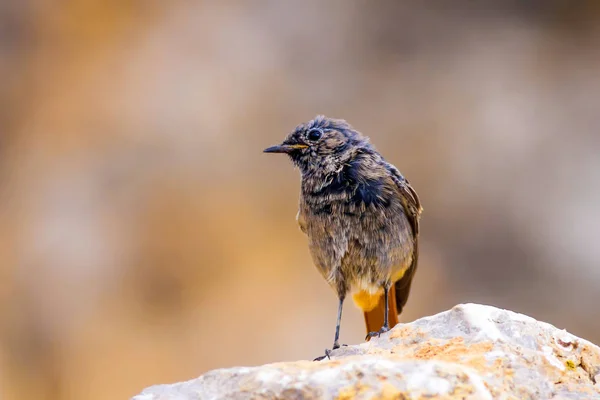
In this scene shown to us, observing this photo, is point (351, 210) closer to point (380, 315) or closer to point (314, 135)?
point (314, 135)

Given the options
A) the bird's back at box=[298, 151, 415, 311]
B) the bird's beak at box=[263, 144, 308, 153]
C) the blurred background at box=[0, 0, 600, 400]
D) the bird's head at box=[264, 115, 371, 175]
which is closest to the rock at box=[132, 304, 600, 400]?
the bird's back at box=[298, 151, 415, 311]

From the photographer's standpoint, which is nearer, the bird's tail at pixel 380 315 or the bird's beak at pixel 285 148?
the bird's beak at pixel 285 148

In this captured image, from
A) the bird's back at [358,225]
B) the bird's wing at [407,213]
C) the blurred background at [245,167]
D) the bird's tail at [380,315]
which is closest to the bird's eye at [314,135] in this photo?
the bird's back at [358,225]

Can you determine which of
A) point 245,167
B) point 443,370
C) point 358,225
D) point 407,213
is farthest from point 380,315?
point 245,167

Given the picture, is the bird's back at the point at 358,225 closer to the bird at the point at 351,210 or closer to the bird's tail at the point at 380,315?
the bird at the point at 351,210

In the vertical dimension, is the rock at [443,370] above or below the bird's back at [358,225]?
below

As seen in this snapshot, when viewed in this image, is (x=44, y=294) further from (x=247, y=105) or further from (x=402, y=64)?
(x=402, y=64)

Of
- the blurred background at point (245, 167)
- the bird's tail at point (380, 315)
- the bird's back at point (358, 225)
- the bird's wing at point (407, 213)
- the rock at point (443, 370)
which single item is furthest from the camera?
the blurred background at point (245, 167)

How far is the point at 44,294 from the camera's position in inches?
323

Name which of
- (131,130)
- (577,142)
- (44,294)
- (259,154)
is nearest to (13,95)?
(131,130)

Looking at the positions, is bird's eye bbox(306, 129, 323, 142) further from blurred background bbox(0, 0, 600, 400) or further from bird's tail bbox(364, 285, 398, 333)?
blurred background bbox(0, 0, 600, 400)

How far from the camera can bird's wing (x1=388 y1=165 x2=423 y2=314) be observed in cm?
436

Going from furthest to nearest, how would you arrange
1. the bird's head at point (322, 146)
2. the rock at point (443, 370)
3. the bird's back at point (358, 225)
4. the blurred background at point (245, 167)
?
the blurred background at point (245, 167) → the bird's head at point (322, 146) → the bird's back at point (358, 225) → the rock at point (443, 370)

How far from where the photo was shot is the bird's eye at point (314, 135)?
4.35 m
